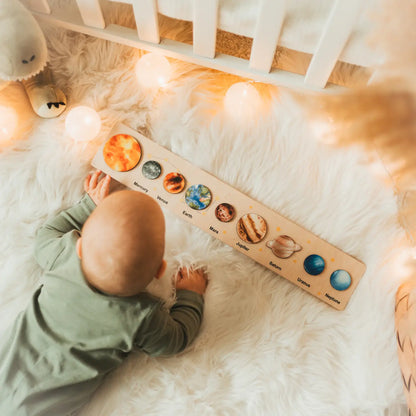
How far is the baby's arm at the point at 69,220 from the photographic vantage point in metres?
0.67

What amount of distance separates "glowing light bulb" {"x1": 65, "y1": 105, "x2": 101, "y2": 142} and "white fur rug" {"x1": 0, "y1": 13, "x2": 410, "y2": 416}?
0.02 meters

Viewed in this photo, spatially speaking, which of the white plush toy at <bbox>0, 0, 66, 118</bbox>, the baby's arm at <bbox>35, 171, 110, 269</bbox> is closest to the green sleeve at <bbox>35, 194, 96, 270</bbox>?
the baby's arm at <bbox>35, 171, 110, 269</bbox>

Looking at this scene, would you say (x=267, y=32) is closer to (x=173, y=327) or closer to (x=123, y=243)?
(x=123, y=243)

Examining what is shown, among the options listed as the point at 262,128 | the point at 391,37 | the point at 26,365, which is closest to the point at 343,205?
the point at 262,128

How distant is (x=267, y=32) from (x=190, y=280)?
0.45m

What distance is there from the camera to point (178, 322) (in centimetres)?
64

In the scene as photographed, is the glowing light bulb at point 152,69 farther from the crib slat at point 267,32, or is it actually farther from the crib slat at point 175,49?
the crib slat at point 267,32

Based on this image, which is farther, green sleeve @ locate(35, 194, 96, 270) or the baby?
green sleeve @ locate(35, 194, 96, 270)

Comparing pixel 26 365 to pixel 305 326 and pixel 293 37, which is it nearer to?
pixel 305 326

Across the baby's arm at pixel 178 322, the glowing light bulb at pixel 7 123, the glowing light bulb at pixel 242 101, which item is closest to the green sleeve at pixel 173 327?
the baby's arm at pixel 178 322

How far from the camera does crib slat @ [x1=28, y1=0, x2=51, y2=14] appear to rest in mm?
692

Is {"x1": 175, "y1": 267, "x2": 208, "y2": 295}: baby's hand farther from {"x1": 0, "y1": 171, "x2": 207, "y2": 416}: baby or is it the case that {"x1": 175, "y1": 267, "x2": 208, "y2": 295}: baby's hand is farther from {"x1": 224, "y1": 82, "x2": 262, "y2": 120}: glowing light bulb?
{"x1": 224, "y1": 82, "x2": 262, "y2": 120}: glowing light bulb

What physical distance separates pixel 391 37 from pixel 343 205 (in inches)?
18.5

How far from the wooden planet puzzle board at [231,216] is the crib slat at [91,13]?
0.66ft
